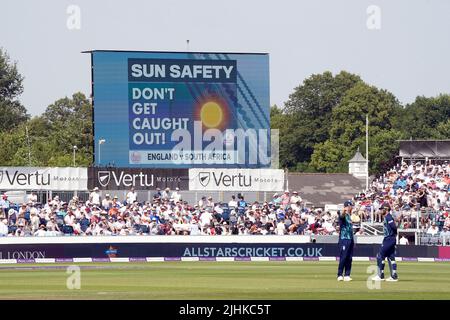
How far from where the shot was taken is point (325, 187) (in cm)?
9069

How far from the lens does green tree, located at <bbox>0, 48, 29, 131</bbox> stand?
11838 centimetres

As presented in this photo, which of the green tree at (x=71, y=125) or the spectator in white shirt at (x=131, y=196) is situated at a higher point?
the green tree at (x=71, y=125)

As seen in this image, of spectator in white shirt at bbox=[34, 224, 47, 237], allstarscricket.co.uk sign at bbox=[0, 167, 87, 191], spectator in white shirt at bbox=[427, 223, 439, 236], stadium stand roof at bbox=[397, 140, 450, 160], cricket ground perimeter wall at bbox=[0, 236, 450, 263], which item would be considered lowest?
cricket ground perimeter wall at bbox=[0, 236, 450, 263]

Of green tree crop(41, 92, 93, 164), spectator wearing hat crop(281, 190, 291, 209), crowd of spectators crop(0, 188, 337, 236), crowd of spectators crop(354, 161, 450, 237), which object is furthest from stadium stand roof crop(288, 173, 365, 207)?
crowd of spectators crop(0, 188, 337, 236)

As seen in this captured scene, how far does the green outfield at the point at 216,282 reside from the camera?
23517 mm

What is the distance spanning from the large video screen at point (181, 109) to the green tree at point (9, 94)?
70.5 m

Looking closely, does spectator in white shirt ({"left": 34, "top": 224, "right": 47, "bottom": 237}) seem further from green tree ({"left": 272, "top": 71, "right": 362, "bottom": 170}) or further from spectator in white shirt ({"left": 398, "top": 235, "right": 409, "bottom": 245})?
green tree ({"left": 272, "top": 71, "right": 362, "bottom": 170})

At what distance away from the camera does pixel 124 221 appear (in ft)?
147

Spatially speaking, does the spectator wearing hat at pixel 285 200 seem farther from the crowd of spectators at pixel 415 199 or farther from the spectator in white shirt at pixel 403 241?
the spectator in white shirt at pixel 403 241

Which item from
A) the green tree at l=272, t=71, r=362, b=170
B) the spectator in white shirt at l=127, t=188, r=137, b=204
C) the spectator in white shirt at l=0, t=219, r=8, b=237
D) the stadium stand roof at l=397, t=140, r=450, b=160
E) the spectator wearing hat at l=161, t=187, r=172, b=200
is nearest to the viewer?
the spectator in white shirt at l=0, t=219, r=8, b=237

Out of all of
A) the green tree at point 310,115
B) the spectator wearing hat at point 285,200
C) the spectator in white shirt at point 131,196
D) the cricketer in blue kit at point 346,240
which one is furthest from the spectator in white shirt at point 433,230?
the green tree at point 310,115

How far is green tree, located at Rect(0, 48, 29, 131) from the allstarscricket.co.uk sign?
70589mm

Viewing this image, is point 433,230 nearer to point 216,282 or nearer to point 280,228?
point 280,228

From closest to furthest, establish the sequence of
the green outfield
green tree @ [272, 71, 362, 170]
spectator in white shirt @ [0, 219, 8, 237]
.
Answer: the green outfield
spectator in white shirt @ [0, 219, 8, 237]
green tree @ [272, 71, 362, 170]
